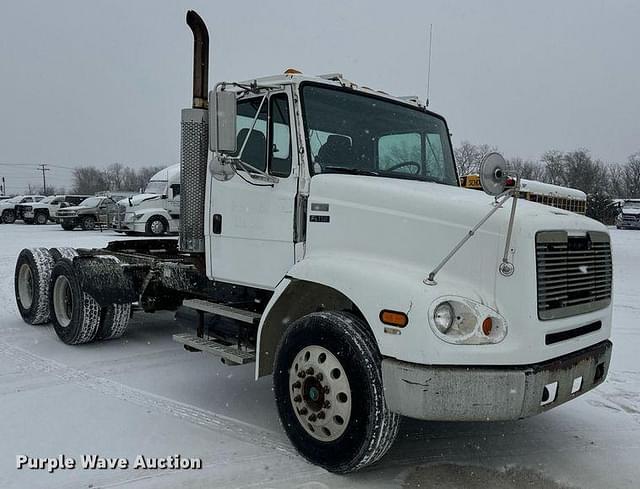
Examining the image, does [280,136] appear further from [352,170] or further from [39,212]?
[39,212]

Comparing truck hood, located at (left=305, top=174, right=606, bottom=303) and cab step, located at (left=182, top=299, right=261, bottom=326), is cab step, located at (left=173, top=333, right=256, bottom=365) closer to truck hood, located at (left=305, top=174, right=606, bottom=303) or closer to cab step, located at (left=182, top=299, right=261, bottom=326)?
cab step, located at (left=182, top=299, right=261, bottom=326)

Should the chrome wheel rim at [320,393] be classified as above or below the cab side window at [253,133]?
below

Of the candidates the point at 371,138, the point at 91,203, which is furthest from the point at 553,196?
the point at 91,203

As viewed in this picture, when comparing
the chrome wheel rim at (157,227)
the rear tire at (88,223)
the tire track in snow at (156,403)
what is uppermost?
the chrome wheel rim at (157,227)

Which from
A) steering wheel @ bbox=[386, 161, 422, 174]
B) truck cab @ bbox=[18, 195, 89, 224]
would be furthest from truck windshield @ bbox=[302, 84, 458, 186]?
truck cab @ bbox=[18, 195, 89, 224]

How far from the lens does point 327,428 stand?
3.67 m

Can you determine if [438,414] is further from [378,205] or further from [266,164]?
[266,164]

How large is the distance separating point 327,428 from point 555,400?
1.39m

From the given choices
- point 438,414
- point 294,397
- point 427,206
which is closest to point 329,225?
point 427,206

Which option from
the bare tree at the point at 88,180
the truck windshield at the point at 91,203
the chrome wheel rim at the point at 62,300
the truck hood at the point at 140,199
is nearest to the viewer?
the chrome wheel rim at the point at 62,300

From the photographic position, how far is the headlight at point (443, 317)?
10.6 ft

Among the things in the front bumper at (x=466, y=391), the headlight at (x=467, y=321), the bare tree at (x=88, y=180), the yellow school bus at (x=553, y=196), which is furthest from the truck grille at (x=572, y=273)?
the bare tree at (x=88, y=180)

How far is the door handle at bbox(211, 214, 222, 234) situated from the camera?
16.3 feet

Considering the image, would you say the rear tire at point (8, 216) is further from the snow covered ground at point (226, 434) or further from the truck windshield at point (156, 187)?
the snow covered ground at point (226, 434)
